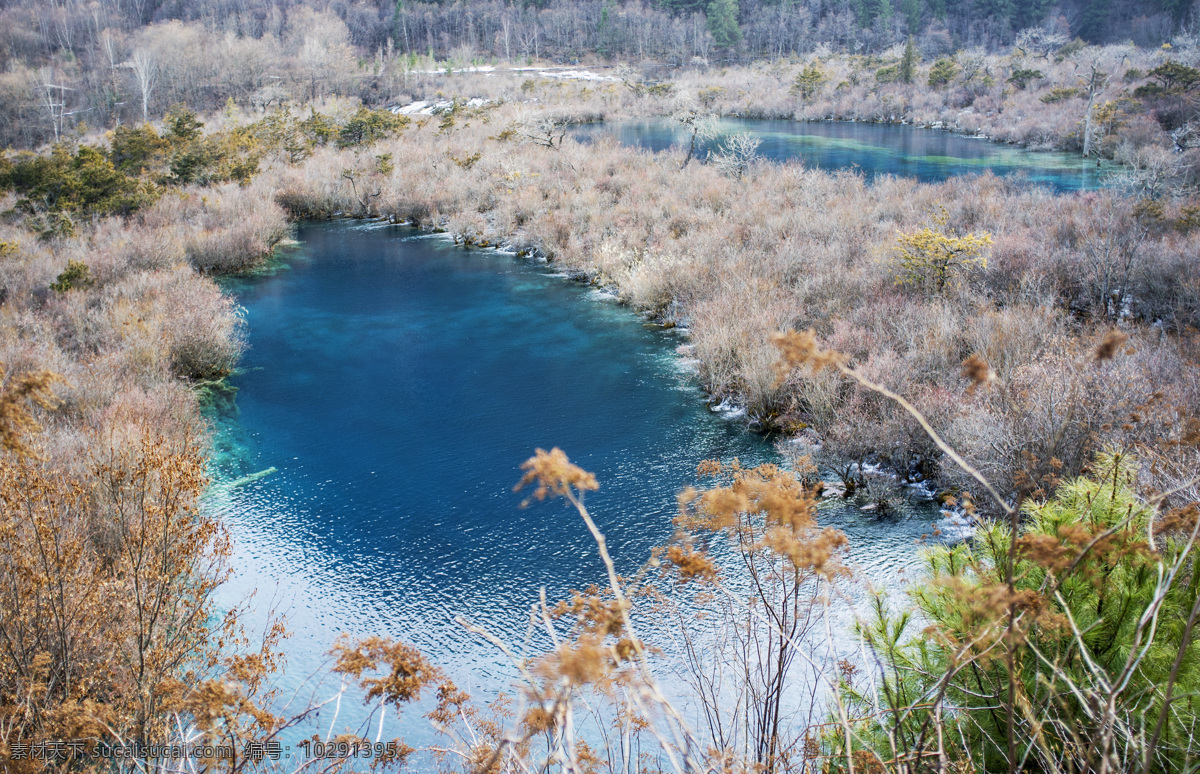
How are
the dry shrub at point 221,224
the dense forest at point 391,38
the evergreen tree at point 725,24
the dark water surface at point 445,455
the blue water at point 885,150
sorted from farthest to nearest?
the evergreen tree at point 725,24 → the dense forest at point 391,38 → the blue water at point 885,150 → the dry shrub at point 221,224 → the dark water surface at point 445,455

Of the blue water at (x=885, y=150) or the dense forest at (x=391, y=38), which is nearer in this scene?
the blue water at (x=885, y=150)

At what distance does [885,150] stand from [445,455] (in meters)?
29.8

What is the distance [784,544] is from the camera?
2240 mm

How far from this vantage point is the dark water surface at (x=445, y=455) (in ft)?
25.1

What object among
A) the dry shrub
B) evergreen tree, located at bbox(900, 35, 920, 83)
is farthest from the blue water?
the dry shrub

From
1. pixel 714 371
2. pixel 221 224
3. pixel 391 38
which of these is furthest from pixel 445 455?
pixel 391 38

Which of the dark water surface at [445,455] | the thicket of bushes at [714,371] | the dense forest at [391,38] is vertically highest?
the dense forest at [391,38]

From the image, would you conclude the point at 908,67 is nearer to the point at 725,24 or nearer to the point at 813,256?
the point at 725,24

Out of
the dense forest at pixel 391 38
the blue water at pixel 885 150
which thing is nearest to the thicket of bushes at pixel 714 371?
the blue water at pixel 885 150

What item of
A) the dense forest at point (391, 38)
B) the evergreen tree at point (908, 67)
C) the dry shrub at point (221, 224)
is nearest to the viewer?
the dry shrub at point (221, 224)

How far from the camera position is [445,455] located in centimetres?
1058

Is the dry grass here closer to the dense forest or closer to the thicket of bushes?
the thicket of bushes

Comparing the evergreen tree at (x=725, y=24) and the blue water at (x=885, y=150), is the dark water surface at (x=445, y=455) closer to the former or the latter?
the blue water at (x=885, y=150)

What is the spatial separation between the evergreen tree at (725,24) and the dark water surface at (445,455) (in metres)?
66.3
